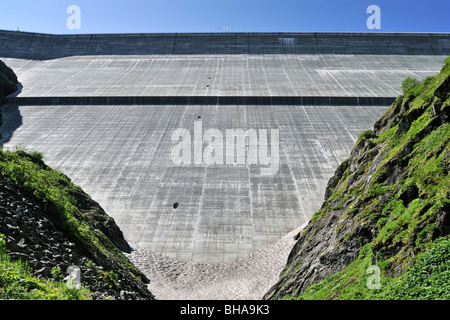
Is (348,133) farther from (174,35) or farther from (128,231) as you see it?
(174,35)

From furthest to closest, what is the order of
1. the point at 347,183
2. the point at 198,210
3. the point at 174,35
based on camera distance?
the point at 174,35 < the point at 198,210 < the point at 347,183

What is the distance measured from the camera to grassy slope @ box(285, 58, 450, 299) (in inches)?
253

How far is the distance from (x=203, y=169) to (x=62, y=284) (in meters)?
17.8

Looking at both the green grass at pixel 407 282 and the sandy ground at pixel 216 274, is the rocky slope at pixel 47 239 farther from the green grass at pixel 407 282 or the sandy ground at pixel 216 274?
Answer: the green grass at pixel 407 282

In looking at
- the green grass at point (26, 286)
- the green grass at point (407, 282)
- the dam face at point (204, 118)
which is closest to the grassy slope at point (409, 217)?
the green grass at point (407, 282)

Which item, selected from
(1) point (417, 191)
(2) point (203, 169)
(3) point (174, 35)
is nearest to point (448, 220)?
(1) point (417, 191)

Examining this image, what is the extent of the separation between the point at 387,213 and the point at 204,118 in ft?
74.0

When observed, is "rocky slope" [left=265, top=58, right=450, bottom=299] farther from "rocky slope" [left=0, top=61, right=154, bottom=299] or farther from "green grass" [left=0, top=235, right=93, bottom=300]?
"green grass" [left=0, top=235, right=93, bottom=300]

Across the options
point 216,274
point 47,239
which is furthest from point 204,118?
point 47,239

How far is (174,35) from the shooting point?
154 ft

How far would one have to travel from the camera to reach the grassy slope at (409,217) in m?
6.44

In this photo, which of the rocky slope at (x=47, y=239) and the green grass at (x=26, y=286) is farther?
the rocky slope at (x=47, y=239)

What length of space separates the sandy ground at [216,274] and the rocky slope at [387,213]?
228 centimetres

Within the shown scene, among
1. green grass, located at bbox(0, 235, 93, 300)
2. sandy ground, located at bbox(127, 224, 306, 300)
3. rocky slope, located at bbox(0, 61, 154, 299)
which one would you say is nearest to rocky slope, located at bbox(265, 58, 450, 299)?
sandy ground, located at bbox(127, 224, 306, 300)
